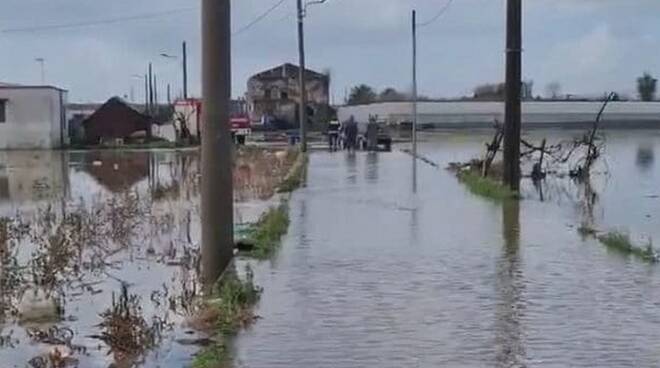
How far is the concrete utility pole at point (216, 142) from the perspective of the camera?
42.3ft

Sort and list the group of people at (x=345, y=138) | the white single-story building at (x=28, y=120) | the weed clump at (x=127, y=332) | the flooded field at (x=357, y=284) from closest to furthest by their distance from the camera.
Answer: the flooded field at (x=357, y=284)
the weed clump at (x=127, y=332)
the group of people at (x=345, y=138)
the white single-story building at (x=28, y=120)

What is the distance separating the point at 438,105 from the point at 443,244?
101 meters

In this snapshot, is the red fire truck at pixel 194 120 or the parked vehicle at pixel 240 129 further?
the red fire truck at pixel 194 120

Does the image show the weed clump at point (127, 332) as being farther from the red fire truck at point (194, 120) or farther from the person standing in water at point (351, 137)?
the red fire truck at point (194, 120)

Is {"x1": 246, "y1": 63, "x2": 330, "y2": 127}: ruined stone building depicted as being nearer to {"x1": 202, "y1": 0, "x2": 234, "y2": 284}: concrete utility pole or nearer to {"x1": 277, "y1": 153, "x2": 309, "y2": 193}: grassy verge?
{"x1": 277, "y1": 153, "x2": 309, "y2": 193}: grassy verge

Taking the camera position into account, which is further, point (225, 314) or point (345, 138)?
point (345, 138)

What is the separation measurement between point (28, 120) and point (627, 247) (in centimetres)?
5845

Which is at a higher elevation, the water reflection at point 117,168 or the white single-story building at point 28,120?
the white single-story building at point 28,120

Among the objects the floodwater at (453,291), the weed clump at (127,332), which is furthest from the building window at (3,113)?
the weed clump at (127,332)

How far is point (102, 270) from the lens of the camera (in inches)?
621

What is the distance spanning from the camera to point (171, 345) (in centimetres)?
992

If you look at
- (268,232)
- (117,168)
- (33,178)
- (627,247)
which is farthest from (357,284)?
(117,168)

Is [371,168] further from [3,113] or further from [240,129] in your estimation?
[3,113]

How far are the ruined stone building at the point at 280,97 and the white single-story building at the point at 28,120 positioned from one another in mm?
25905
